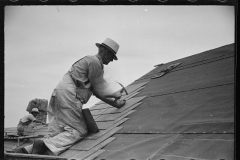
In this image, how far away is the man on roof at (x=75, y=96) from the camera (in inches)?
121

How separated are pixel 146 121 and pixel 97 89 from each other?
91 centimetres

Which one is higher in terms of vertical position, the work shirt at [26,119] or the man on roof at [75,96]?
the man on roof at [75,96]

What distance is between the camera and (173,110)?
291 cm

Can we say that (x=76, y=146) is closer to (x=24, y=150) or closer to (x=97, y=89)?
(x=24, y=150)

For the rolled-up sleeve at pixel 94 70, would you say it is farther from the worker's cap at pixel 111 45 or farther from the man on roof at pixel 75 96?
the worker's cap at pixel 111 45

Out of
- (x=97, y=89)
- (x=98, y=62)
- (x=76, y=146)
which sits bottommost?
(x=76, y=146)

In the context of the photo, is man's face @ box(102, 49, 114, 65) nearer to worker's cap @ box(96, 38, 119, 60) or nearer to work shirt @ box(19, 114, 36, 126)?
worker's cap @ box(96, 38, 119, 60)

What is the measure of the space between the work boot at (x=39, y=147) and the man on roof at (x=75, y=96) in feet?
0.38

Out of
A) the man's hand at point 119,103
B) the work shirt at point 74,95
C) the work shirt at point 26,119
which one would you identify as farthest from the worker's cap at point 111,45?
the work shirt at point 26,119

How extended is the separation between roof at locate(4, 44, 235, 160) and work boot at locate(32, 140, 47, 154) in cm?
25

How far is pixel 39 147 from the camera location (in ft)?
9.22

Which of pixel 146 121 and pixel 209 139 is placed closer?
pixel 209 139

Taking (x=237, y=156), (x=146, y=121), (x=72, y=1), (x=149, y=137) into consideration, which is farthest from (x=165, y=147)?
(x=72, y=1)

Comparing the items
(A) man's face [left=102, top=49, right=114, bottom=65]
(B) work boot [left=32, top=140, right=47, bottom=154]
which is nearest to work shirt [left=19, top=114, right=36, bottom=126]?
(A) man's face [left=102, top=49, right=114, bottom=65]
